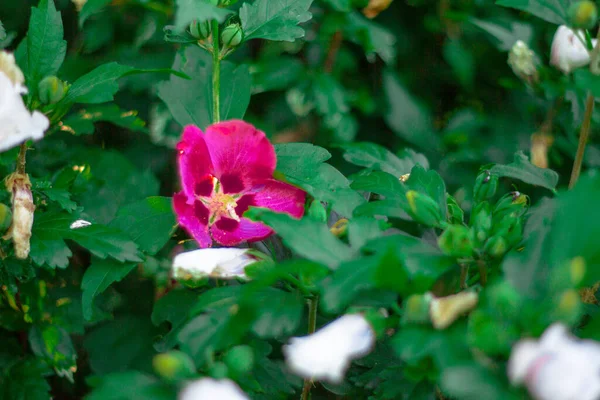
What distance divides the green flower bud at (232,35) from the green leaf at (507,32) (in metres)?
0.63

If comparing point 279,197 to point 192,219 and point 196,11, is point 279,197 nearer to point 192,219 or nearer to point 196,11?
point 192,219

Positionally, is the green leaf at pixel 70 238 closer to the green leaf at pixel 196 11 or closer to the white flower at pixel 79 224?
the white flower at pixel 79 224

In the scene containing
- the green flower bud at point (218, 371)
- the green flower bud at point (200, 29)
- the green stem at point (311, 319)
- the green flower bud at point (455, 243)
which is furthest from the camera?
the green flower bud at point (200, 29)

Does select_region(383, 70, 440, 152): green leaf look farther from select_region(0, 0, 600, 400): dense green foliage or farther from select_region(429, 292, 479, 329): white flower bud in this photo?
select_region(429, 292, 479, 329): white flower bud

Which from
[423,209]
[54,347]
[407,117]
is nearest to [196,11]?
[423,209]

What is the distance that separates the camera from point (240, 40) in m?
0.96

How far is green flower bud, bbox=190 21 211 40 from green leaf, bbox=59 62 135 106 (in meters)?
0.11

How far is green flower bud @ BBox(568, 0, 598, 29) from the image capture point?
792 millimetres

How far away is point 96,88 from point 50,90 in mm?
72

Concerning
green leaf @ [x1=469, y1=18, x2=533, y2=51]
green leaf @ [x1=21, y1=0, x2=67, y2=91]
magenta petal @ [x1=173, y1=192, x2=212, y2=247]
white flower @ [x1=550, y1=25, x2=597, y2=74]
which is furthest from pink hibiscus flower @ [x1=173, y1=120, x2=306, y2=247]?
green leaf @ [x1=469, y1=18, x2=533, y2=51]

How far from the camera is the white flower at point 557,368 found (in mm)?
509

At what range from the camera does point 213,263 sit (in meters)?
0.81

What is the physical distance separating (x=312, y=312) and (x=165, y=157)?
0.99 metres

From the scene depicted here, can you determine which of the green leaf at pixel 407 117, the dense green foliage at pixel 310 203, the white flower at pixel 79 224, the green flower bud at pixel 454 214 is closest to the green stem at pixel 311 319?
the dense green foliage at pixel 310 203
